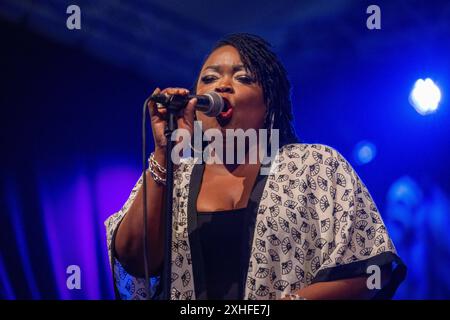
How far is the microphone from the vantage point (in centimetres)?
177

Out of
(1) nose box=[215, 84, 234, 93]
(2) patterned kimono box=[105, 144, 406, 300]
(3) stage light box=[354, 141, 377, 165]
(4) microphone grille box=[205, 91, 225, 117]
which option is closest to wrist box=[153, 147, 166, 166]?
(4) microphone grille box=[205, 91, 225, 117]

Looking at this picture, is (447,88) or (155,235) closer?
(155,235)

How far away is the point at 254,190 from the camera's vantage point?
2.21 meters

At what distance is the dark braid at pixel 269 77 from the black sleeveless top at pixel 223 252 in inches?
16.4

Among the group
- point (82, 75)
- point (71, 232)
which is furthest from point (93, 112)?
point (71, 232)

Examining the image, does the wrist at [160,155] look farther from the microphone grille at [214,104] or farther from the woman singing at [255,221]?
the microphone grille at [214,104]

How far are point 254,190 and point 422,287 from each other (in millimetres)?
1136

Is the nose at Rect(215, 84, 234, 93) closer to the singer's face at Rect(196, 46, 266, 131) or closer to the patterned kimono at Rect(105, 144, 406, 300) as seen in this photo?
the singer's face at Rect(196, 46, 266, 131)

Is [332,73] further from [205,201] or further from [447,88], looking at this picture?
[205,201]

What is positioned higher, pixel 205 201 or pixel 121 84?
pixel 121 84

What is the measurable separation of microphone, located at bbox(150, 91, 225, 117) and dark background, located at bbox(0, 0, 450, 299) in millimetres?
956

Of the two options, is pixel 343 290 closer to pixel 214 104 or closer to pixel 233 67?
pixel 214 104
